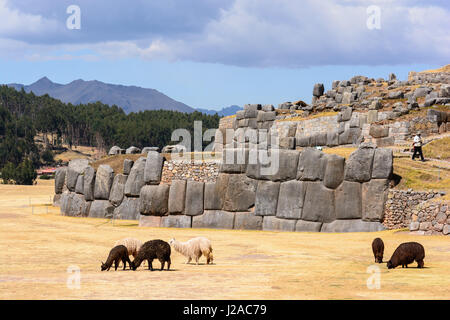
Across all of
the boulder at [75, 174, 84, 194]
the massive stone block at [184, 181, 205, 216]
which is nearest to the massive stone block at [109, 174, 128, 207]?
the boulder at [75, 174, 84, 194]

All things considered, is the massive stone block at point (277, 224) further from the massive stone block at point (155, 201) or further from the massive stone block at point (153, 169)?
the massive stone block at point (153, 169)

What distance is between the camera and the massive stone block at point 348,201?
33000 mm

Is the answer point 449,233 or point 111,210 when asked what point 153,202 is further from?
point 449,233

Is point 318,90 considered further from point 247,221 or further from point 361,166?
point 361,166

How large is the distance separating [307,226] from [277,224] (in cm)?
176

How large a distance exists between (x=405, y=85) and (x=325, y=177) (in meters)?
37.1

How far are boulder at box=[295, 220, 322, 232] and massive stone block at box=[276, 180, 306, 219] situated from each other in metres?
0.39

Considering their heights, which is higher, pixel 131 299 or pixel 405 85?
pixel 405 85

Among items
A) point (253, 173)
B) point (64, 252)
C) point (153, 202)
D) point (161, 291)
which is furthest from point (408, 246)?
point (153, 202)

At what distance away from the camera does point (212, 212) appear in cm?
3662

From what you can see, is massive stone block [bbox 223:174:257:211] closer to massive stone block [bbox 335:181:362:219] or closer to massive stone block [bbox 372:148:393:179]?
massive stone block [bbox 335:181:362:219]

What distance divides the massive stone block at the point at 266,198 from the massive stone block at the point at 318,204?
1.79m

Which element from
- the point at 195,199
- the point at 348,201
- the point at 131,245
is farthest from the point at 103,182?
A: the point at 131,245

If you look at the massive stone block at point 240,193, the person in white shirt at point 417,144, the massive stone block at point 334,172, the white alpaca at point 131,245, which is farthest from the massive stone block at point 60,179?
the white alpaca at point 131,245
